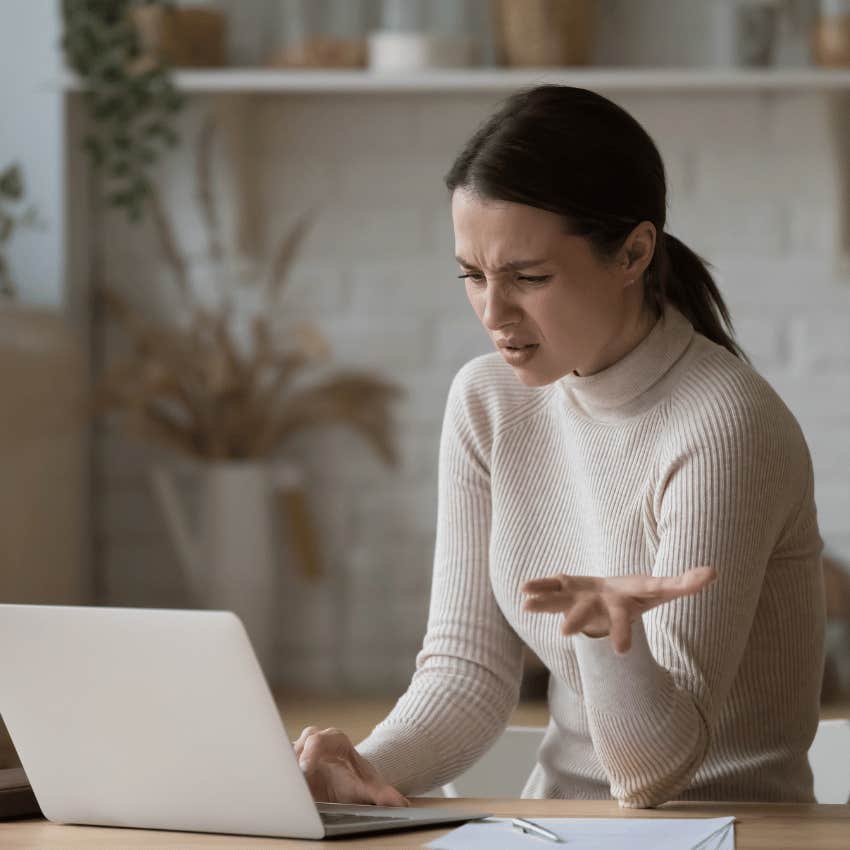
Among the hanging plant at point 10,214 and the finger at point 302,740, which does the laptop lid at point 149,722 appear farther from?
the hanging plant at point 10,214

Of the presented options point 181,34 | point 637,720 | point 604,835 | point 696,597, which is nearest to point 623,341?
point 696,597

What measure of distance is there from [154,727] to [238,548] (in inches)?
84.5

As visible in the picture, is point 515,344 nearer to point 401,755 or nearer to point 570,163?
point 570,163

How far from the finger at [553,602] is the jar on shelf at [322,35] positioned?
2.23 meters

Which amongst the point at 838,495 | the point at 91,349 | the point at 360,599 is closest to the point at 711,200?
the point at 838,495

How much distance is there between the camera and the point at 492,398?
1.54 m

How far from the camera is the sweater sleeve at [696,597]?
1.15 metres

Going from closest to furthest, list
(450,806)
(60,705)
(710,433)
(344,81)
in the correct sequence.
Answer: (60,705)
(450,806)
(710,433)
(344,81)

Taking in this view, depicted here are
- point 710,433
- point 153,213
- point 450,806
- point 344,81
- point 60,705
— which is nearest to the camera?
point 60,705

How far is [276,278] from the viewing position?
322cm

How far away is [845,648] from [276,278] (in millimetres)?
1405

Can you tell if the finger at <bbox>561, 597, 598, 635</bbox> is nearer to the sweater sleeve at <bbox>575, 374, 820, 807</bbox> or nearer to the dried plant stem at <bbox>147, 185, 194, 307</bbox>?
the sweater sleeve at <bbox>575, 374, 820, 807</bbox>

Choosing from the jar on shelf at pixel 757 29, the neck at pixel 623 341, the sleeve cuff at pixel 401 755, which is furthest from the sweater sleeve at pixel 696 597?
the jar on shelf at pixel 757 29

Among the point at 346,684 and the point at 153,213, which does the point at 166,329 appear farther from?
the point at 346,684
